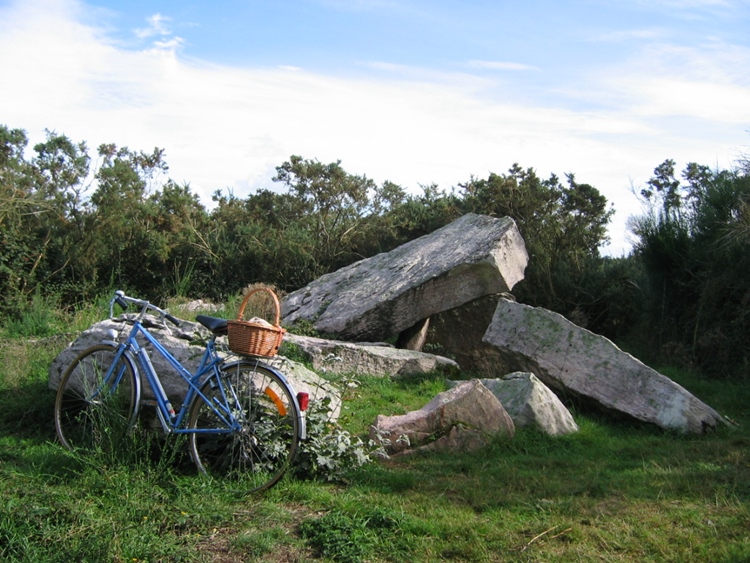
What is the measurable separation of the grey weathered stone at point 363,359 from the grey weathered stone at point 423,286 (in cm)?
88

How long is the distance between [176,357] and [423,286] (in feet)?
14.1

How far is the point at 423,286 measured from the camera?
961 centimetres

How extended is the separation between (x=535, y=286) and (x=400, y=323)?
3911 millimetres

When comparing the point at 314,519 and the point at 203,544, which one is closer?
the point at 203,544

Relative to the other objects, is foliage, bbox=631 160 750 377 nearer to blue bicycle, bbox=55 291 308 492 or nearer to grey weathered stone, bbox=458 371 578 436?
grey weathered stone, bbox=458 371 578 436

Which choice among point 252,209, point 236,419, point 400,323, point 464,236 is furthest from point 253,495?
point 252,209

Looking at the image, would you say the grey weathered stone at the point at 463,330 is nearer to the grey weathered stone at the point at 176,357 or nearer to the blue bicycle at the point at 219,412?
the grey weathered stone at the point at 176,357

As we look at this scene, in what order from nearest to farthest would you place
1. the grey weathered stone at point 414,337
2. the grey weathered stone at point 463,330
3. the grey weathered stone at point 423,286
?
the grey weathered stone at point 423,286 → the grey weathered stone at point 414,337 → the grey weathered stone at point 463,330

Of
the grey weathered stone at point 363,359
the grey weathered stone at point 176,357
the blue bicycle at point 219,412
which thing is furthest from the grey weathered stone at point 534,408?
the blue bicycle at point 219,412

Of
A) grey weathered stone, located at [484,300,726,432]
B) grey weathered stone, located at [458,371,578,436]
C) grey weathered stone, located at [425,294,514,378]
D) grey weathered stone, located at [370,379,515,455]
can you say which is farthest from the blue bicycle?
grey weathered stone, located at [425,294,514,378]

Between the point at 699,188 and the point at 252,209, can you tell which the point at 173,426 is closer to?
the point at 699,188

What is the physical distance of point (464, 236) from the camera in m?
10.5

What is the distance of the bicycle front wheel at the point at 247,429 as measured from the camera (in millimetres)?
4934

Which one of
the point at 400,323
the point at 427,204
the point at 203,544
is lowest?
the point at 203,544
